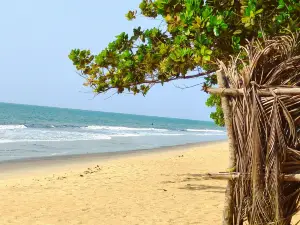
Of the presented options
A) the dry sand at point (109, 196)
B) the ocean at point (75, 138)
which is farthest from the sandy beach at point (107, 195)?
the ocean at point (75, 138)

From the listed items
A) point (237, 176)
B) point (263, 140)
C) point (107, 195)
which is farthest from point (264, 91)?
point (107, 195)

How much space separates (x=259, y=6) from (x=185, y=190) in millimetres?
5353

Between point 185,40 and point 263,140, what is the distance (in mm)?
4422

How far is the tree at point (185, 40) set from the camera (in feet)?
23.6

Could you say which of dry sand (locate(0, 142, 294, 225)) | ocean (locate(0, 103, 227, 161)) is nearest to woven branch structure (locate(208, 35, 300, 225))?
dry sand (locate(0, 142, 294, 225))

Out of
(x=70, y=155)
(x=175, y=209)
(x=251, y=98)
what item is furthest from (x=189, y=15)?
(x=70, y=155)

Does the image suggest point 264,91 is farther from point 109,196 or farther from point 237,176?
point 109,196

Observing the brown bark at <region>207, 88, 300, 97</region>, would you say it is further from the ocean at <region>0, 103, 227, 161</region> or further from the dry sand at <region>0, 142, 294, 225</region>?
the ocean at <region>0, 103, 227, 161</region>

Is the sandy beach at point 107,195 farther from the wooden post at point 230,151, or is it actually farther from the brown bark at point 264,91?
the brown bark at point 264,91

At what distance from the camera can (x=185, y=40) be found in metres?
8.07

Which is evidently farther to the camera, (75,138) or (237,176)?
(75,138)

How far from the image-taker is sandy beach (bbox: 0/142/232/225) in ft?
26.8

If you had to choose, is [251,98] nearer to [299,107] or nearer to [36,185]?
[299,107]

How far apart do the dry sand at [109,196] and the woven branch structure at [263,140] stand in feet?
12.3
